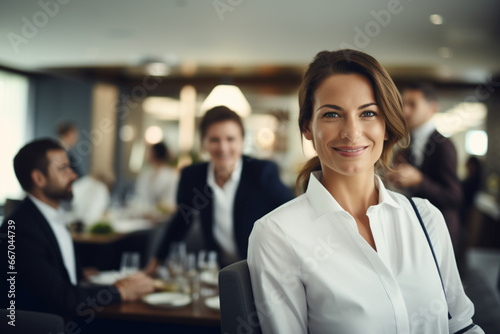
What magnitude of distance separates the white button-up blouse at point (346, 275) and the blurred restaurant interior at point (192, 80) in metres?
0.42

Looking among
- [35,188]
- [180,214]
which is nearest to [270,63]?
[180,214]

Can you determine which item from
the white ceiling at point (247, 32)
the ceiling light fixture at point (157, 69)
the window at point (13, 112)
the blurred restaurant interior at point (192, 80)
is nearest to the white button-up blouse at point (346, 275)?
the blurred restaurant interior at point (192, 80)

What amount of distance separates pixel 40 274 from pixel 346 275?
140 centimetres

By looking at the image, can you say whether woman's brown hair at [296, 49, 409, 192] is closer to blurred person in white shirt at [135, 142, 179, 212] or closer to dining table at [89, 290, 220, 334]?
dining table at [89, 290, 220, 334]

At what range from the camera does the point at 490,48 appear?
5945 mm

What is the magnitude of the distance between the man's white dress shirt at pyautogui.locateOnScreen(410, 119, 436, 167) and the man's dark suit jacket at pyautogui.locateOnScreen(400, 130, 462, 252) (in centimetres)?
6

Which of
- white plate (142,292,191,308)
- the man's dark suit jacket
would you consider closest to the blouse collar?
white plate (142,292,191,308)

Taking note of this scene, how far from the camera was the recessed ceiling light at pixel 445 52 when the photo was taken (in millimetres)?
6038

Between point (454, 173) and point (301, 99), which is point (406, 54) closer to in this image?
point (454, 173)

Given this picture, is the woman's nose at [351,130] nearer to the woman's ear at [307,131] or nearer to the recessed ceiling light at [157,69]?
the woman's ear at [307,131]

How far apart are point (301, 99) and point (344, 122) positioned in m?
0.21

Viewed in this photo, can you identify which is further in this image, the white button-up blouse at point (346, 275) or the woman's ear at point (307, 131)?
the woman's ear at point (307, 131)

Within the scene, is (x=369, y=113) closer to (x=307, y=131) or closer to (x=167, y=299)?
(x=307, y=131)

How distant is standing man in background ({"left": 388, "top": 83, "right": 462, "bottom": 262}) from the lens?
294 centimetres
